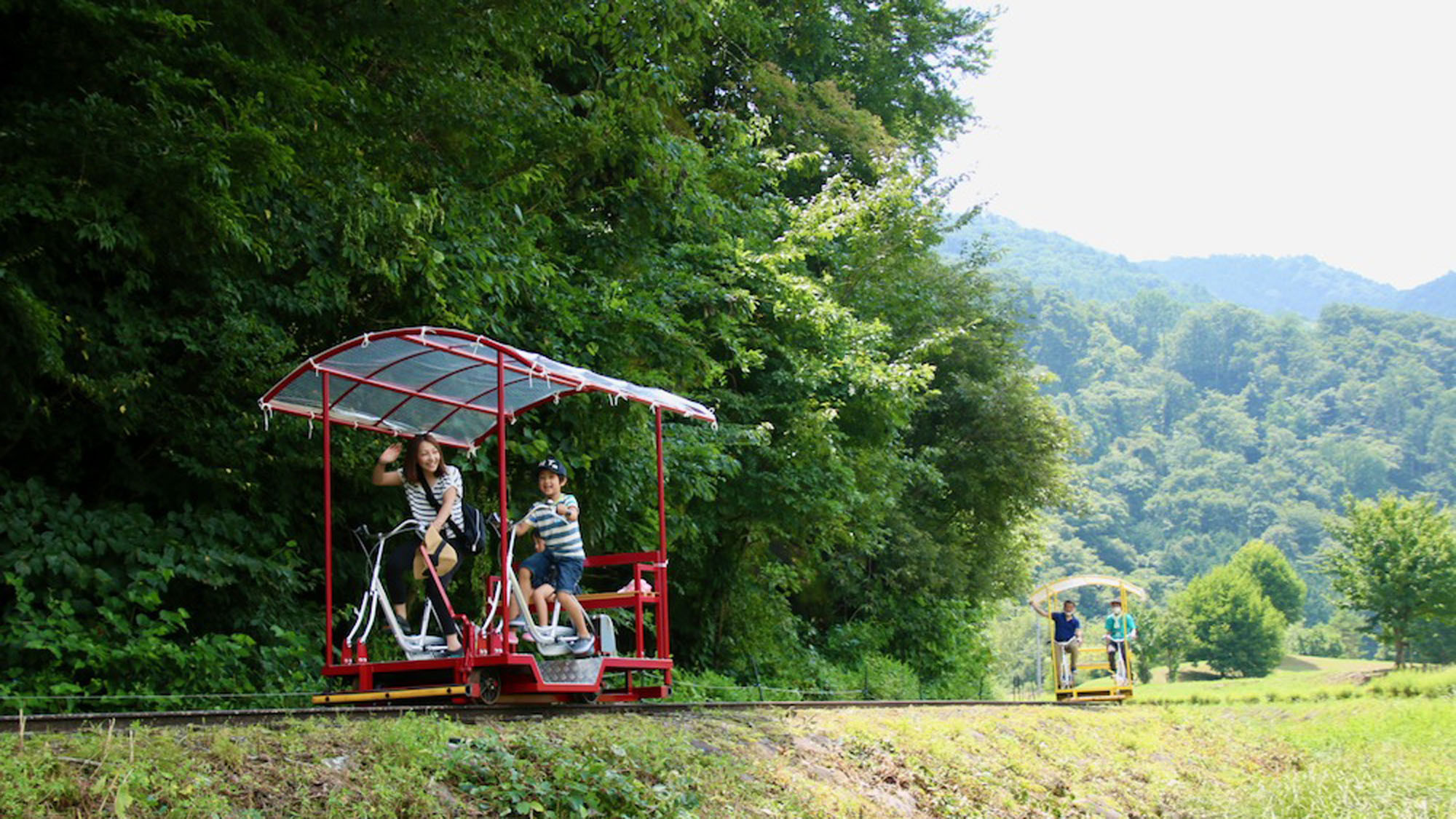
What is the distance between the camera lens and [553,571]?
35.9 feet

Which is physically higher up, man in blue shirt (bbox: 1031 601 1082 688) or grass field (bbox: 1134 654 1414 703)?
man in blue shirt (bbox: 1031 601 1082 688)

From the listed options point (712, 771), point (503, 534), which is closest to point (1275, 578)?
point (503, 534)

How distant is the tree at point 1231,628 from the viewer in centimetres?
10662

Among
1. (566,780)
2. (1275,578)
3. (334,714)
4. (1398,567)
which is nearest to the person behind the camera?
(566,780)

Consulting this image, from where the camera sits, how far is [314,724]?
7.13 m

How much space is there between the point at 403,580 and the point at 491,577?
688mm

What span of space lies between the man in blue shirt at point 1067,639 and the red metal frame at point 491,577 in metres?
13.5

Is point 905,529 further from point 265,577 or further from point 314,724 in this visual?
point 314,724

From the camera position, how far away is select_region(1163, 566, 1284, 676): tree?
107 metres

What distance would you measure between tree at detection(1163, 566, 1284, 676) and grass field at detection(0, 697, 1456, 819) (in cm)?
9398

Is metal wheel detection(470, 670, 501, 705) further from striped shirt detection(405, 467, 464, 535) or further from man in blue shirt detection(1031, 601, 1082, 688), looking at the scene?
man in blue shirt detection(1031, 601, 1082, 688)

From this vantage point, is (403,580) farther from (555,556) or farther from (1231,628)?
(1231,628)

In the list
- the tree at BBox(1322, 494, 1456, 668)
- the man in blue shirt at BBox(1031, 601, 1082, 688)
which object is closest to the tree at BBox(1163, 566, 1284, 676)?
the tree at BBox(1322, 494, 1456, 668)

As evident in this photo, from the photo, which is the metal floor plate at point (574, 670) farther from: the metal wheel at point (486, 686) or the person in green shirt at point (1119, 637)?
the person in green shirt at point (1119, 637)
